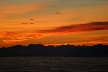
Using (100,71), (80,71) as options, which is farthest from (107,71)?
(80,71)

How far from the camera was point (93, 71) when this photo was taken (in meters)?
111

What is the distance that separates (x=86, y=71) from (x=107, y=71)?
25.7ft

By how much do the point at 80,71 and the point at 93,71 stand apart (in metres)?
5.38

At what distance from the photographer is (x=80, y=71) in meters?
109

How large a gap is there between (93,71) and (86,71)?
2.97 metres

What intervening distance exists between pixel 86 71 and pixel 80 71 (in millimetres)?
2417

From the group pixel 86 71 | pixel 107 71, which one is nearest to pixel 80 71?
pixel 86 71

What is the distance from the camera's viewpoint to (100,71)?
11062 cm

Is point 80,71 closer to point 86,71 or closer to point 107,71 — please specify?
point 86,71

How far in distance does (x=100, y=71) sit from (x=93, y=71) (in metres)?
2.65

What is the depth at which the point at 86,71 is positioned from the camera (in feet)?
361

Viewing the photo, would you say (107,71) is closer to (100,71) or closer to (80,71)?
(100,71)
